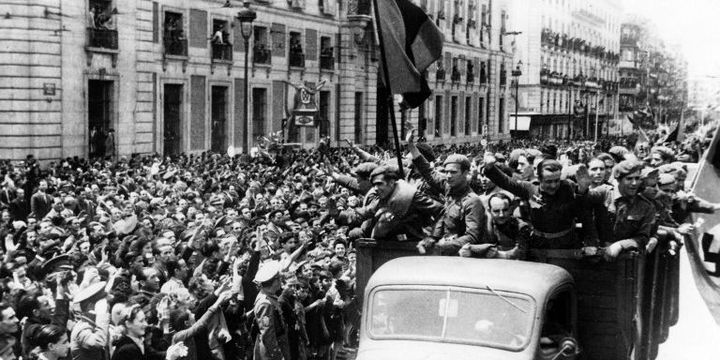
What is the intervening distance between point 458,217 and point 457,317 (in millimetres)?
1589

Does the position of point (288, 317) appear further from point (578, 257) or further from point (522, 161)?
point (522, 161)

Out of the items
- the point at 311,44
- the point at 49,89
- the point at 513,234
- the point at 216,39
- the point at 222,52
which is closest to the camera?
the point at 513,234

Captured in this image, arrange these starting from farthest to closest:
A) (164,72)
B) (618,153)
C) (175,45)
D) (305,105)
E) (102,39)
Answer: (305,105) < (175,45) < (164,72) < (102,39) < (618,153)

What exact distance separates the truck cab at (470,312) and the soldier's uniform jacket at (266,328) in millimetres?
1794

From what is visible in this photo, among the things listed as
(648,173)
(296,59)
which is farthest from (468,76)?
(648,173)

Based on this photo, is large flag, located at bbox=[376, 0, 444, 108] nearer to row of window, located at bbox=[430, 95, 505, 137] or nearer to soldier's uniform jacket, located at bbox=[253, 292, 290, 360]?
soldier's uniform jacket, located at bbox=[253, 292, 290, 360]

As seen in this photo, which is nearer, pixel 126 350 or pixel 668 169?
pixel 126 350

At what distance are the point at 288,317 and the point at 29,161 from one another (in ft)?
56.5

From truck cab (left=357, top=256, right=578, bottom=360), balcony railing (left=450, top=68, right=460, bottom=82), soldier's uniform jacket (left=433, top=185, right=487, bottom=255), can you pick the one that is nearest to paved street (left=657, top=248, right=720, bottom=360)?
truck cab (left=357, top=256, right=578, bottom=360)

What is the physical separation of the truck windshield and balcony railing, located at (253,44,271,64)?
30878 millimetres

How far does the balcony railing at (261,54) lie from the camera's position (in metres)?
37.3

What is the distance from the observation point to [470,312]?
702 centimetres

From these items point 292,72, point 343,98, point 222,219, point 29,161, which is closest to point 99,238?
point 222,219

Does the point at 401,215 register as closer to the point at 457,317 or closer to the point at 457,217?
the point at 457,217
